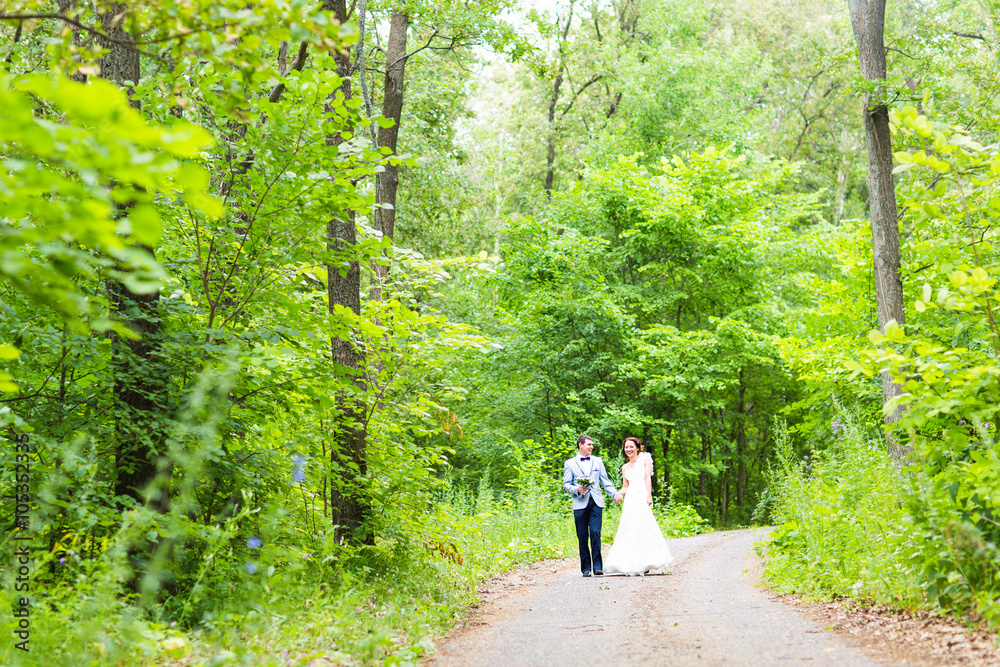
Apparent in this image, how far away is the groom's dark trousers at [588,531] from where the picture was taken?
10.7m

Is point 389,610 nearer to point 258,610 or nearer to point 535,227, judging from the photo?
point 258,610

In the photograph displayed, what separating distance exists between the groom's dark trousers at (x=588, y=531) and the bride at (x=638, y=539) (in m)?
0.35

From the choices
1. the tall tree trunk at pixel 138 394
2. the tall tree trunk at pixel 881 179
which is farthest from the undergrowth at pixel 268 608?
the tall tree trunk at pixel 881 179

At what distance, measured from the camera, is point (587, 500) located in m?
10.7

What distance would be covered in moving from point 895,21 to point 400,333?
2820 centimetres

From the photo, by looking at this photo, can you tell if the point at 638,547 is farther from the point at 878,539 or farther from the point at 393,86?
the point at 393,86

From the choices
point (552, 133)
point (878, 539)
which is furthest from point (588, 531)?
point (552, 133)

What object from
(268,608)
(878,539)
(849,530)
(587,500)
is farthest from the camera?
(587,500)

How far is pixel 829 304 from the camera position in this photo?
18766mm

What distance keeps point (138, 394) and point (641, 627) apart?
436cm

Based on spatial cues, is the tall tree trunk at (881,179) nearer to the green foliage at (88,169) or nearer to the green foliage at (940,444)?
the green foliage at (940,444)

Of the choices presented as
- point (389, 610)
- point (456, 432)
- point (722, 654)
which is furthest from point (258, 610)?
point (456, 432)

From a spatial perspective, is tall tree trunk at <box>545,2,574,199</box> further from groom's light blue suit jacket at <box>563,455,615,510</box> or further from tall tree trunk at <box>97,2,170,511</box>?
tall tree trunk at <box>97,2,170,511</box>

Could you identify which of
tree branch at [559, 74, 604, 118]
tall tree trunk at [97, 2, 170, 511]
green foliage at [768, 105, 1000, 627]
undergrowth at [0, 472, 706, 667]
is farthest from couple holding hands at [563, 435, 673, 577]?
tree branch at [559, 74, 604, 118]
